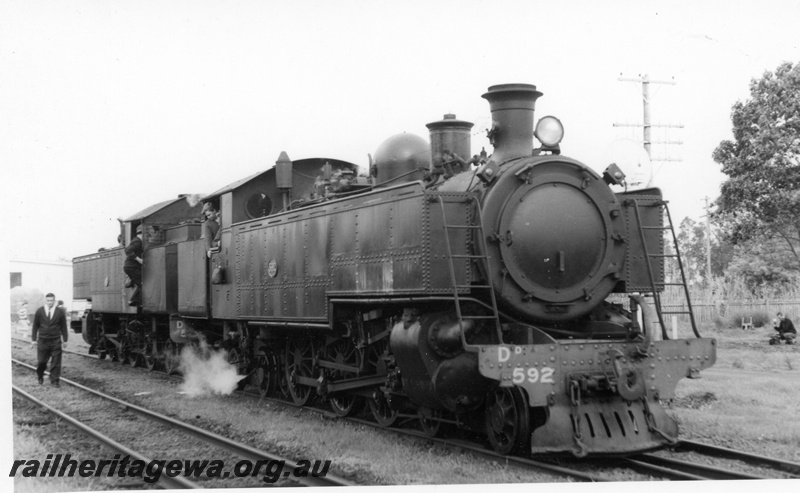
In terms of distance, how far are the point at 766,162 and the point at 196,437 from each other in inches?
512

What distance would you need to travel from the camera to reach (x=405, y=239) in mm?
7848

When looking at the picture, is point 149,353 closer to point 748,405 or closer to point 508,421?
point 508,421

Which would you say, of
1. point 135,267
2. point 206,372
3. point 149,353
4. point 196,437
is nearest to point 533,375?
point 196,437

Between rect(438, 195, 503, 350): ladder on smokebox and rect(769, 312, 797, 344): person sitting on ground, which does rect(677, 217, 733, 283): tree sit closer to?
rect(769, 312, 797, 344): person sitting on ground

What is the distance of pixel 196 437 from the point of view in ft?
30.2

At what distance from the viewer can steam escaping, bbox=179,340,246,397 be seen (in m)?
13.0

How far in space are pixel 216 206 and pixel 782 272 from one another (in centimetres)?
1780

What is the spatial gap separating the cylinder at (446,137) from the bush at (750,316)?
15277 millimetres

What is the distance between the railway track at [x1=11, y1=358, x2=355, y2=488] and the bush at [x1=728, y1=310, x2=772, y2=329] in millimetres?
16222

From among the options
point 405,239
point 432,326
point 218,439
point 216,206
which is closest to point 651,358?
point 432,326

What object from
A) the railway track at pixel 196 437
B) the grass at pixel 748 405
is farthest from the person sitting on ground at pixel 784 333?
the railway track at pixel 196 437

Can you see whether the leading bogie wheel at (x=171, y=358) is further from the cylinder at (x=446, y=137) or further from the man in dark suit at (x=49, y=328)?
the cylinder at (x=446, y=137)

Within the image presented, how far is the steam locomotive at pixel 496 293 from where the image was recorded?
7160 mm

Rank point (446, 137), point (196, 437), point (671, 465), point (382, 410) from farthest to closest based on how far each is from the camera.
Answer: point (382, 410) → point (196, 437) → point (446, 137) → point (671, 465)
